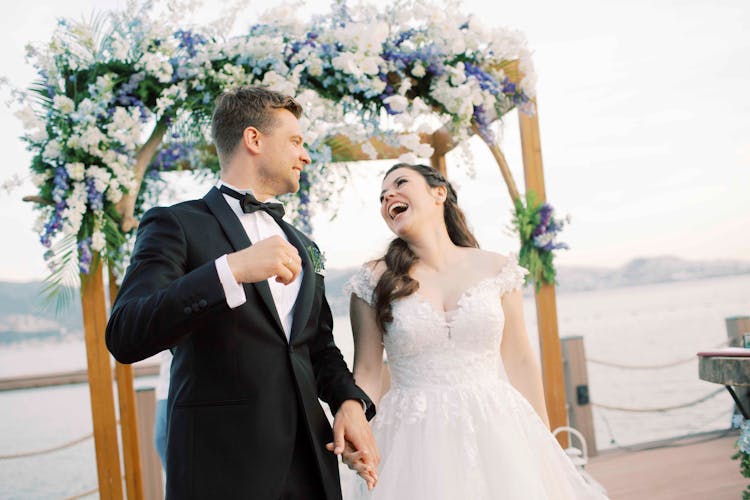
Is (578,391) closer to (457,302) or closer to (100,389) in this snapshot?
(457,302)

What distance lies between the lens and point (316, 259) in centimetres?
185

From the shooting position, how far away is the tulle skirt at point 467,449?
213cm

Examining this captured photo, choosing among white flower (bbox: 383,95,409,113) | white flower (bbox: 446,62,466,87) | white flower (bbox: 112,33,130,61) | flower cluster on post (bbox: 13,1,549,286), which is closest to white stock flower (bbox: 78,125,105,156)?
flower cluster on post (bbox: 13,1,549,286)

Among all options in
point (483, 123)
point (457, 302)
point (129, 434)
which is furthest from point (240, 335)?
point (483, 123)

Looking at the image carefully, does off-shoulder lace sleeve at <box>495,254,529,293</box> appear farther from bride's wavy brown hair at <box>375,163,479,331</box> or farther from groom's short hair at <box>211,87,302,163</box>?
groom's short hair at <box>211,87,302,163</box>

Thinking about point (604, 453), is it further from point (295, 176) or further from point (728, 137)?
point (728, 137)

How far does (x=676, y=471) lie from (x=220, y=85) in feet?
14.4

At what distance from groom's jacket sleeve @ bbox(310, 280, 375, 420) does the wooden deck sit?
128 inches

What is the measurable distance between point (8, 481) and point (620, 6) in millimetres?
12373

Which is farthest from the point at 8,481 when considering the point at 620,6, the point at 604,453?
the point at 620,6

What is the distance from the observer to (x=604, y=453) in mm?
5480

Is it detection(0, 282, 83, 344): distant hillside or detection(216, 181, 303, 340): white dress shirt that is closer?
detection(216, 181, 303, 340): white dress shirt

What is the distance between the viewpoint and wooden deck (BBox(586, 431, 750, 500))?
4.22 metres

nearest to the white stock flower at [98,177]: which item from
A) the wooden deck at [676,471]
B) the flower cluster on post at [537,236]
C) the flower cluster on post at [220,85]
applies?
the flower cluster on post at [220,85]
